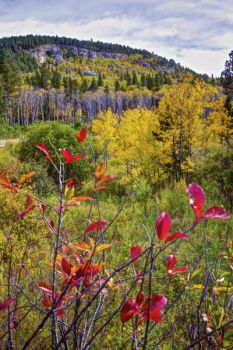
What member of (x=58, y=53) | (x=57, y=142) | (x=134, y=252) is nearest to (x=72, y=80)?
(x=57, y=142)

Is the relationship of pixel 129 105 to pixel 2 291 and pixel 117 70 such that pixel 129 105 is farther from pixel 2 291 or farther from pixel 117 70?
pixel 2 291

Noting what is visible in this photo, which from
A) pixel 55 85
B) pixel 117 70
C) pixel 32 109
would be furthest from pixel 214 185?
pixel 117 70

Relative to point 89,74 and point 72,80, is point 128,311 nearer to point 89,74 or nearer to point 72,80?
point 72,80

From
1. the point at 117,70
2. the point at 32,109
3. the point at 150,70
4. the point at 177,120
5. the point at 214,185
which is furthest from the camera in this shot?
the point at 150,70

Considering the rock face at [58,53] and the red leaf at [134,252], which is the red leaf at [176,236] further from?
the rock face at [58,53]

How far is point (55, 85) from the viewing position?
80.4 m

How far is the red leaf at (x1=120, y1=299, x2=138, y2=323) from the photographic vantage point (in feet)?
3.36

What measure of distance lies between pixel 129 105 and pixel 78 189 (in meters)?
79.4

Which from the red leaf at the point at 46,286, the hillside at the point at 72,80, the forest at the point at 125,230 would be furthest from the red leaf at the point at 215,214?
the hillside at the point at 72,80

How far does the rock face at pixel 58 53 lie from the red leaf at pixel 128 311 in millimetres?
158589

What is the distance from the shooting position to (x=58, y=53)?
530ft

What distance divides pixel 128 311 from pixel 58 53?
174147 millimetres

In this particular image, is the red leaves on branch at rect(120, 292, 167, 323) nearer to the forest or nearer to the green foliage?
the forest

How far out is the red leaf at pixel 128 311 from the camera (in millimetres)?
1025
